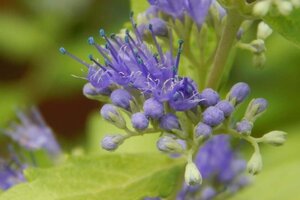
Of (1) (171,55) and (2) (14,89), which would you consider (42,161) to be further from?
(1) (171,55)

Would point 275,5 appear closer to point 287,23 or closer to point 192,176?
point 287,23

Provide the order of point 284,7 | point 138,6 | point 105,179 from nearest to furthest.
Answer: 1. point 284,7
2. point 105,179
3. point 138,6

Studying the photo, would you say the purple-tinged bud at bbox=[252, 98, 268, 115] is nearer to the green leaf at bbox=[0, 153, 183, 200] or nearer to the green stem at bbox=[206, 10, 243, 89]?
the green stem at bbox=[206, 10, 243, 89]

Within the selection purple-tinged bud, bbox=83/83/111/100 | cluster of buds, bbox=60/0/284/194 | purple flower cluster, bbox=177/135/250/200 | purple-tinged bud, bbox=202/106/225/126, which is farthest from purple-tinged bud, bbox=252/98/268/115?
purple flower cluster, bbox=177/135/250/200

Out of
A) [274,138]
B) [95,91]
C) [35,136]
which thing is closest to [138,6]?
[95,91]

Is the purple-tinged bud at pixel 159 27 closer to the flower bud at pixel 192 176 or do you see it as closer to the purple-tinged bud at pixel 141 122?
the purple-tinged bud at pixel 141 122

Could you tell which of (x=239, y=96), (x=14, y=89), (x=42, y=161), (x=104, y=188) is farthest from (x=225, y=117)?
(x=14, y=89)
